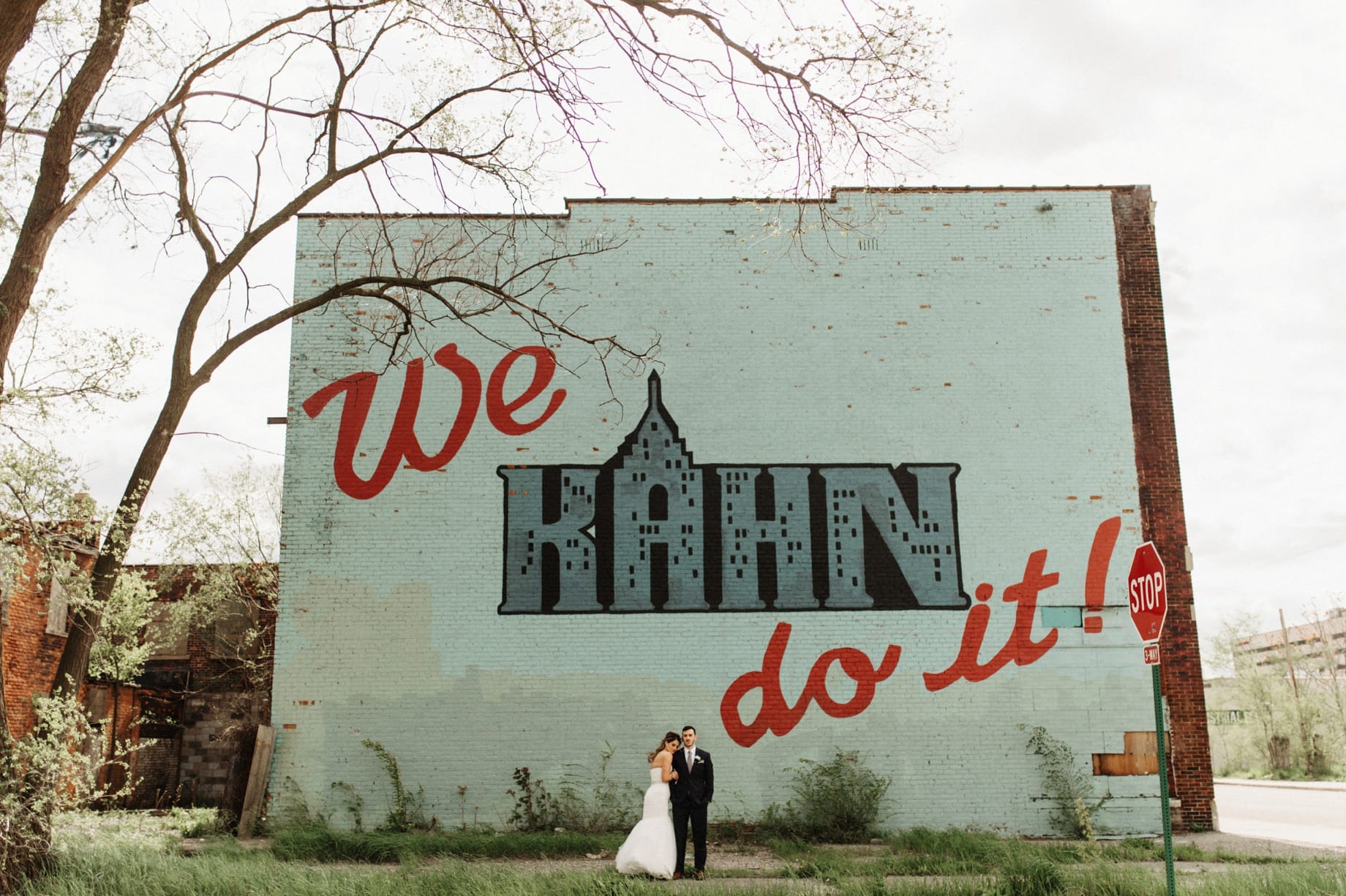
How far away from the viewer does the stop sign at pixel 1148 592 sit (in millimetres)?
7953

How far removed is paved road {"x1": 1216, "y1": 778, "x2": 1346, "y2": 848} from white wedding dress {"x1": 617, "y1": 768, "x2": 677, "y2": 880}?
926 centimetres

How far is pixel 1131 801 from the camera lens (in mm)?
14047

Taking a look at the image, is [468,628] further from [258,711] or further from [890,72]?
[890,72]

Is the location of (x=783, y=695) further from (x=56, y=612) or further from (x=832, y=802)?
(x=56, y=612)

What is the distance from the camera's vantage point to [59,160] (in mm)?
9773

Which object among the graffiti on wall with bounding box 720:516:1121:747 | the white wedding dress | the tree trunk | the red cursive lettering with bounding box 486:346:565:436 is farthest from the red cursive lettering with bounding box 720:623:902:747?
the tree trunk

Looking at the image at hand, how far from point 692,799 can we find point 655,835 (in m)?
0.57

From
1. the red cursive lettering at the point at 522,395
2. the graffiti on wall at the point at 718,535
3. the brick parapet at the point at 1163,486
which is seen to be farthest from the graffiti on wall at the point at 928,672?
the red cursive lettering at the point at 522,395

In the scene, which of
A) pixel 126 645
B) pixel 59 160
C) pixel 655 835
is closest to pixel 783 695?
pixel 655 835

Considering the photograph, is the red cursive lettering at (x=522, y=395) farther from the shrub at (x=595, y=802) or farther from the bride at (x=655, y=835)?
the bride at (x=655, y=835)

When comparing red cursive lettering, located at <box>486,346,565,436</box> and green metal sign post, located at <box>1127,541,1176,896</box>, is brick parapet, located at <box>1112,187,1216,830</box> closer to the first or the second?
green metal sign post, located at <box>1127,541,1176,896</box>

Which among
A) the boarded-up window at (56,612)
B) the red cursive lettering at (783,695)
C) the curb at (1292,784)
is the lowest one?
the curb at (1292,784)

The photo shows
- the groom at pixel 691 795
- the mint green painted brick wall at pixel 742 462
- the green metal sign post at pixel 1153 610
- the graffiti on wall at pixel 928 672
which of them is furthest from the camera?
the graffiti on wall at pixel 928 672

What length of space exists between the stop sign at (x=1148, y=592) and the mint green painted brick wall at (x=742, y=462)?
625 centimetres
